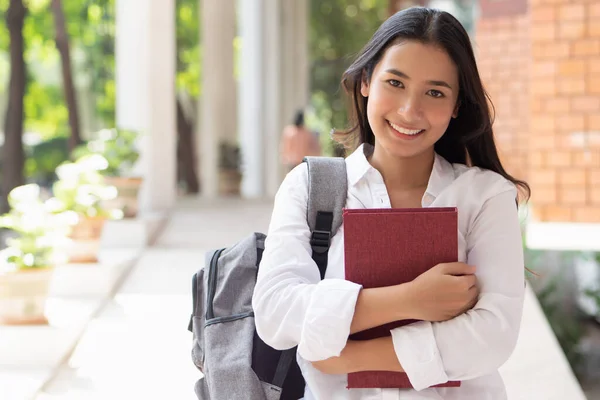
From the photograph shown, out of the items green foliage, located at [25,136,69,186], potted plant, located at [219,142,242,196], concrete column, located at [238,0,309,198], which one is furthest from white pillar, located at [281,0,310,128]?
green foliage, located at [25,136,69,186]

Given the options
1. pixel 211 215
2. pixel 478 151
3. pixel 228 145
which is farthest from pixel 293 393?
pixel 228 145

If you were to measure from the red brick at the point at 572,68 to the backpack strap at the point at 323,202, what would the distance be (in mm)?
3555

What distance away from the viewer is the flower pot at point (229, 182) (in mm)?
11320

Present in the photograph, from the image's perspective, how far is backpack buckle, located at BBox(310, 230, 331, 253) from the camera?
65.5 inches

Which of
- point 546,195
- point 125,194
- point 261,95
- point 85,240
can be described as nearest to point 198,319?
point 85,240

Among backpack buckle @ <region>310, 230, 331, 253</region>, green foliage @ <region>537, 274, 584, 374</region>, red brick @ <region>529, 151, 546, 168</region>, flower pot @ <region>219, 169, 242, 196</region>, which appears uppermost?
backpack buckle @ <region>310, 230, 331, 253</region>

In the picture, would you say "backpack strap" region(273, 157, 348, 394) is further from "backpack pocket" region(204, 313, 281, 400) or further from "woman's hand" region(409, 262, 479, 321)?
"woman's hand" region(409, 262, 479, 321)

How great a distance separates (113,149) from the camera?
18.0 feet

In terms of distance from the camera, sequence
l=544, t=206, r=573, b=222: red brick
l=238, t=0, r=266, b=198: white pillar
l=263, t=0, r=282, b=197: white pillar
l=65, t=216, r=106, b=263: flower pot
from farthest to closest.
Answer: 1. l=263, t=0, r=282, b=197: white pillar
2. l=238, t=0, r=266, b=198: white pillar
3. l=544, t=206, r=573, b=222: red brick
4. l=65, t=216, r=106, b=263: flower pot

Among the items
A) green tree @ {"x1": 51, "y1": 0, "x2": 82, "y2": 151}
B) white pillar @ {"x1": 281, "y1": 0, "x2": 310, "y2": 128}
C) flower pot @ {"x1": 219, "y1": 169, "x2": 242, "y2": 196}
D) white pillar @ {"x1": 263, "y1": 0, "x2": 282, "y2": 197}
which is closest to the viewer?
green tree @ {"x1": 51, "y1": 0, "x2": 82, "y2": 151}

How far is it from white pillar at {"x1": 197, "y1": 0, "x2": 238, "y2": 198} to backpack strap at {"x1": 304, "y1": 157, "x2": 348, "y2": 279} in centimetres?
958

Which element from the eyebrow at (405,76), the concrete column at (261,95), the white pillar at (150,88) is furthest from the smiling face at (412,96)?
the concrete column at (261,95)

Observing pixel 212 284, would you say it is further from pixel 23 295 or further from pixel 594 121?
pixel 594 121

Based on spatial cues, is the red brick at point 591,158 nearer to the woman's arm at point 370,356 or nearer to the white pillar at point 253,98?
the woman's arm at point 370,356
